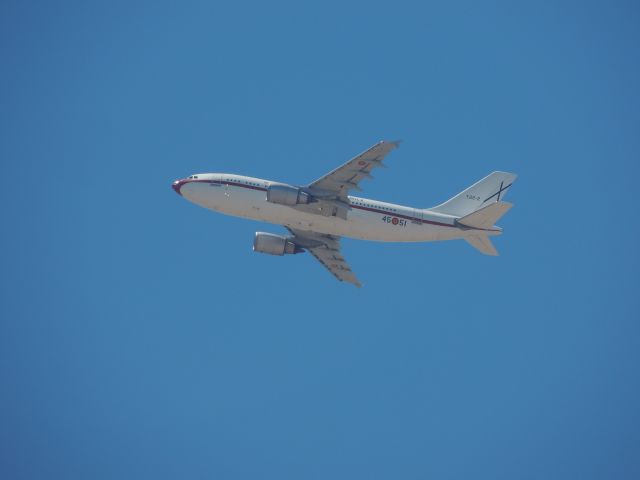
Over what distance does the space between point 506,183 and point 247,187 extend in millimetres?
20332

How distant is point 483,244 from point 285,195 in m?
15.2

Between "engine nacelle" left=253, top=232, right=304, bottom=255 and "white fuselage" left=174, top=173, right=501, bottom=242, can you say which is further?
"engine nacelle" left=253, top=232, right=304, bottom=255

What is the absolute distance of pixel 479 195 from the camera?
6669cm

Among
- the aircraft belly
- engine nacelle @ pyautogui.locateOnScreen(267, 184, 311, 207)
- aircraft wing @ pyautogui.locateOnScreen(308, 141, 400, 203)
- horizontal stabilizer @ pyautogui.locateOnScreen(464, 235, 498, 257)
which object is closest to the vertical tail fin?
horizontal stabilizer @ pyautogui.locateOnScreen(464, 235, 498, 257)

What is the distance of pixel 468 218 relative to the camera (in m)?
62.8

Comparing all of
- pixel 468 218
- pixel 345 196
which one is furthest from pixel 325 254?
pixel 468 218

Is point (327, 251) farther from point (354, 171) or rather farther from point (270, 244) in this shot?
point (354, 171)

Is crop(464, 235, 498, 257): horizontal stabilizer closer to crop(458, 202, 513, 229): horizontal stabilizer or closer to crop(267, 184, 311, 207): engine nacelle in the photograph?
crop(458, 202, 513, 229): horizontal stabilizer

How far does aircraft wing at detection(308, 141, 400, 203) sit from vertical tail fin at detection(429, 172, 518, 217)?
7.67 metres

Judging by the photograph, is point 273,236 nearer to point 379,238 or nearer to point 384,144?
point 379,238

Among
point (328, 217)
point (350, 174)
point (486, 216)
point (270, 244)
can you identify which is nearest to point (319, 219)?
point (328, 217)

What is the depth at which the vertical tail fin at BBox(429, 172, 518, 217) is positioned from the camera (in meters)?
65.9

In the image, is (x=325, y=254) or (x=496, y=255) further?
(x=325, y=254)

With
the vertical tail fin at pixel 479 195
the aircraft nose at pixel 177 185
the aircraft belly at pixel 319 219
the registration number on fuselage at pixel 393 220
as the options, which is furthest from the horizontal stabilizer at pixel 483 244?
the aircraft nose at pixel 177 185
